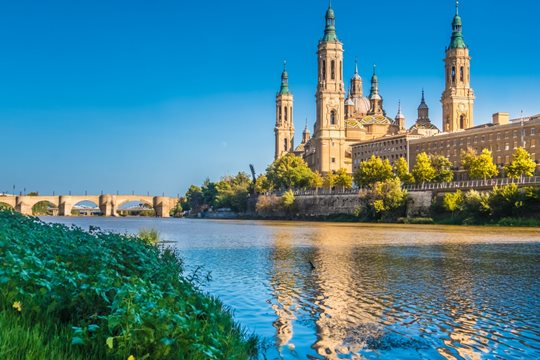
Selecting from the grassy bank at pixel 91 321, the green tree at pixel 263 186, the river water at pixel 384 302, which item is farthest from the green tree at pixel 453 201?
the grassy bank at pixel 91 321

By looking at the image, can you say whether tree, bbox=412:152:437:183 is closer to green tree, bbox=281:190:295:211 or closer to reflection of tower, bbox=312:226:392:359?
green tree, bbox=281:190:295:211

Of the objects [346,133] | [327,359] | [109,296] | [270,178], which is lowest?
[327,359]

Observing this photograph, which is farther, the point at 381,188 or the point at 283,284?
the point at 381,188

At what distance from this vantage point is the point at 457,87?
156000 mm

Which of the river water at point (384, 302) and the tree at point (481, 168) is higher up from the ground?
the tree at point (481, 168)

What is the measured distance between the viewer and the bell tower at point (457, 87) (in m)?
154

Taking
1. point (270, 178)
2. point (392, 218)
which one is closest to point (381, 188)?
point (392, 218)

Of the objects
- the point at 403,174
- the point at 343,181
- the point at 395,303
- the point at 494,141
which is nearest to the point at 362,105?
the point at 343,181

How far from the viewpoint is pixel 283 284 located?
20.5m

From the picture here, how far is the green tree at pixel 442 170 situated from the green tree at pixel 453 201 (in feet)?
64.4

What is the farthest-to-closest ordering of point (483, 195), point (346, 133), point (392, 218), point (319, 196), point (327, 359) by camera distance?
point (346, 133)
point (319, 196)
point (392, 218)
point (483, 195)
point (327, 359)

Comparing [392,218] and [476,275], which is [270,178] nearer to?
[392,218]

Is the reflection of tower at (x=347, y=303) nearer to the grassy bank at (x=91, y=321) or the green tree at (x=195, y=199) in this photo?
the grassy bank at (x=91, y=321)

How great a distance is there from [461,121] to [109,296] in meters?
158
